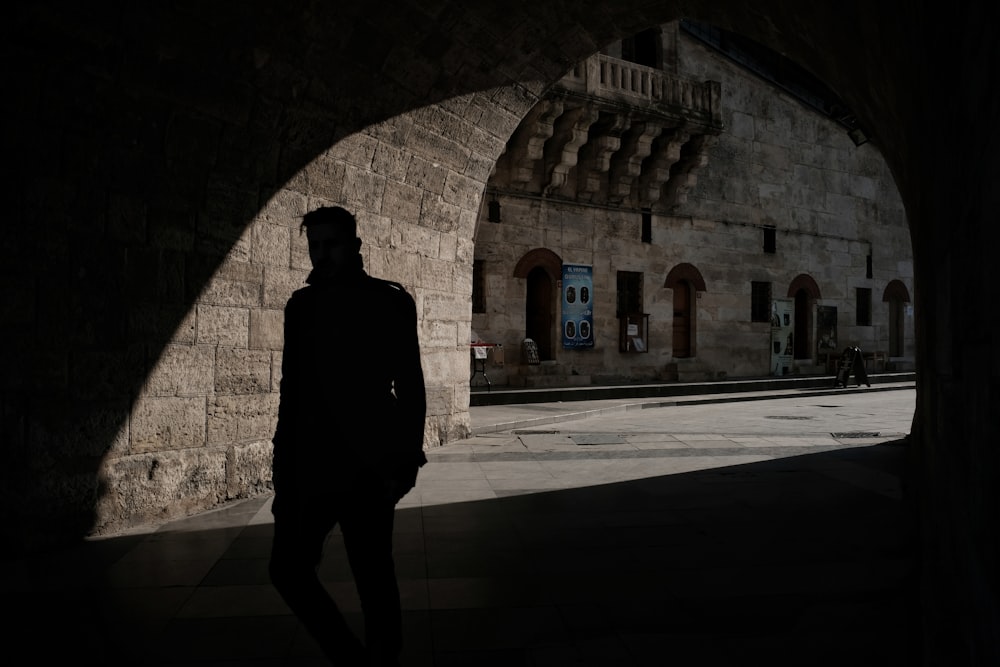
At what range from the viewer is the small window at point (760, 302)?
20969mm

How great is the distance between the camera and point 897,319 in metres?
25.0

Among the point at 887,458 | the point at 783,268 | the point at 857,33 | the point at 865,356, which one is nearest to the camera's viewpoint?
the point at 857,33

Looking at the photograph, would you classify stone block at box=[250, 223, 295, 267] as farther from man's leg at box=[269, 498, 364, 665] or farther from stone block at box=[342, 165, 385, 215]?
man's leg at box=[269, 498, 364, 665]

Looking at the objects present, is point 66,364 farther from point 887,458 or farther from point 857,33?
point 887,458

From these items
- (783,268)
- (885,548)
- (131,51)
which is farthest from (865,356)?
(131,51)

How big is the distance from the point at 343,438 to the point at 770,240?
20.5m

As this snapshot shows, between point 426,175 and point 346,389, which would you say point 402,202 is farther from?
point 346,389

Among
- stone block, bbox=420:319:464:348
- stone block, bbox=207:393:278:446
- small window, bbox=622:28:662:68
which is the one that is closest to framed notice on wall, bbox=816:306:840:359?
small window, bbox=622:28:662:68

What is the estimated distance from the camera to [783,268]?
21391 mm

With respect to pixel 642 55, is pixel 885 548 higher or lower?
lower

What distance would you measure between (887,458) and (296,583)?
7154 millimetres

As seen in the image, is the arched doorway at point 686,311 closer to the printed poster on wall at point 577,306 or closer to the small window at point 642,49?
the printed poster on wall at point 577,306

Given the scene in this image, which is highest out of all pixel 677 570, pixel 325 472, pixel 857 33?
pixel 857 33

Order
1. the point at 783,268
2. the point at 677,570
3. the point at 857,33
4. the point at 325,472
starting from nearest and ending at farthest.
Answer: the point at 325,472 < the point at 677,570 < the point at 857,33 < the point at 783,268
